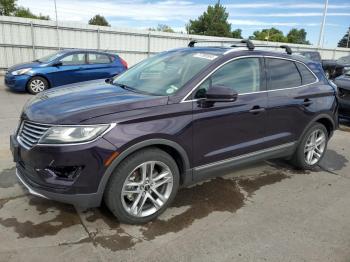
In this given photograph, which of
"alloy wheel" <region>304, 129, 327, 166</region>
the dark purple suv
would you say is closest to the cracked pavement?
the dark purple suv

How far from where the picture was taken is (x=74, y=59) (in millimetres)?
10750

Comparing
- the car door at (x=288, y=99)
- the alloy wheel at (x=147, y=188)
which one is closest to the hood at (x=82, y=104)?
the alloy wheel at (x=147, y=188)

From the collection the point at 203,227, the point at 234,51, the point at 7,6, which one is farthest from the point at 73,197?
the point at 7,6

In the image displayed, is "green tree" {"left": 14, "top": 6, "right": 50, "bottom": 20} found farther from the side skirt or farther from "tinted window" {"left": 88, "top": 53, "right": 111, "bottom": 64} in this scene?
the side skirt

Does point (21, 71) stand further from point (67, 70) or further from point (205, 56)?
point (205, 56)

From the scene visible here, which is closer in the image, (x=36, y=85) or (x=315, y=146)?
(x=315, y=146)

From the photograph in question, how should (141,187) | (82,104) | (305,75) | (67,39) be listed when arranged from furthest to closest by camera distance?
(67,39) < (305,75) < (141,187) < (82,104)

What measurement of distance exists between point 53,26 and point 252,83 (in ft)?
48.0

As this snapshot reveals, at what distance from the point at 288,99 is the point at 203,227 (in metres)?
2.06

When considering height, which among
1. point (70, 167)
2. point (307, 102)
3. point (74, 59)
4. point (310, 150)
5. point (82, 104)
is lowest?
point (310, 150)

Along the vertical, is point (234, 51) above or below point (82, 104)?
above

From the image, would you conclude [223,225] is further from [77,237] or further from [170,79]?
[170,79]

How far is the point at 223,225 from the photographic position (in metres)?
3.39

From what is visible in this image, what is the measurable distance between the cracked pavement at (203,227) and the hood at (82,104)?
1.02 m
